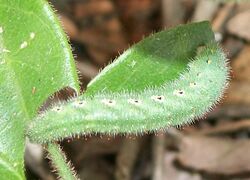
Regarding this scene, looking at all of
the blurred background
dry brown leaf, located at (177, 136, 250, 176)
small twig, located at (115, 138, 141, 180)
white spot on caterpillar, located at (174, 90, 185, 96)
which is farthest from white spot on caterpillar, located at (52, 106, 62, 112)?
dry brown leaf, located at (177, 136, 250, 176)

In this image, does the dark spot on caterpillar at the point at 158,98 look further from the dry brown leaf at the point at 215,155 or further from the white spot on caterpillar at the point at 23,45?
the dry brown leaf at the point at 215,155

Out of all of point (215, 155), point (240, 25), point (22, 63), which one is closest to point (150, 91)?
point (22, 63)

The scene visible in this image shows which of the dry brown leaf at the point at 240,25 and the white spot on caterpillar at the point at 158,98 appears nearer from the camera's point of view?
the white spot on caterpillar at the point at 158,98

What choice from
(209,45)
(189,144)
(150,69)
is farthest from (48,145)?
(189,144)

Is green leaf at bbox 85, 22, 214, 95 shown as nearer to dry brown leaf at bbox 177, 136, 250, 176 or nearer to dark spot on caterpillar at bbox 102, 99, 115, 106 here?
dark spot on caterpillar at bbox 102, 99, 115, 106

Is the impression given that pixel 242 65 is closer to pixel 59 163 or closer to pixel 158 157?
pixel 158 157

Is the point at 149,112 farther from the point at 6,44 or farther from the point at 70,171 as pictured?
the point at 6,44

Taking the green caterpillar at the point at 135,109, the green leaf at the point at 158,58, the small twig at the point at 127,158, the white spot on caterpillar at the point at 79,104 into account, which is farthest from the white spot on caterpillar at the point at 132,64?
the small twig at the point at 127,158
